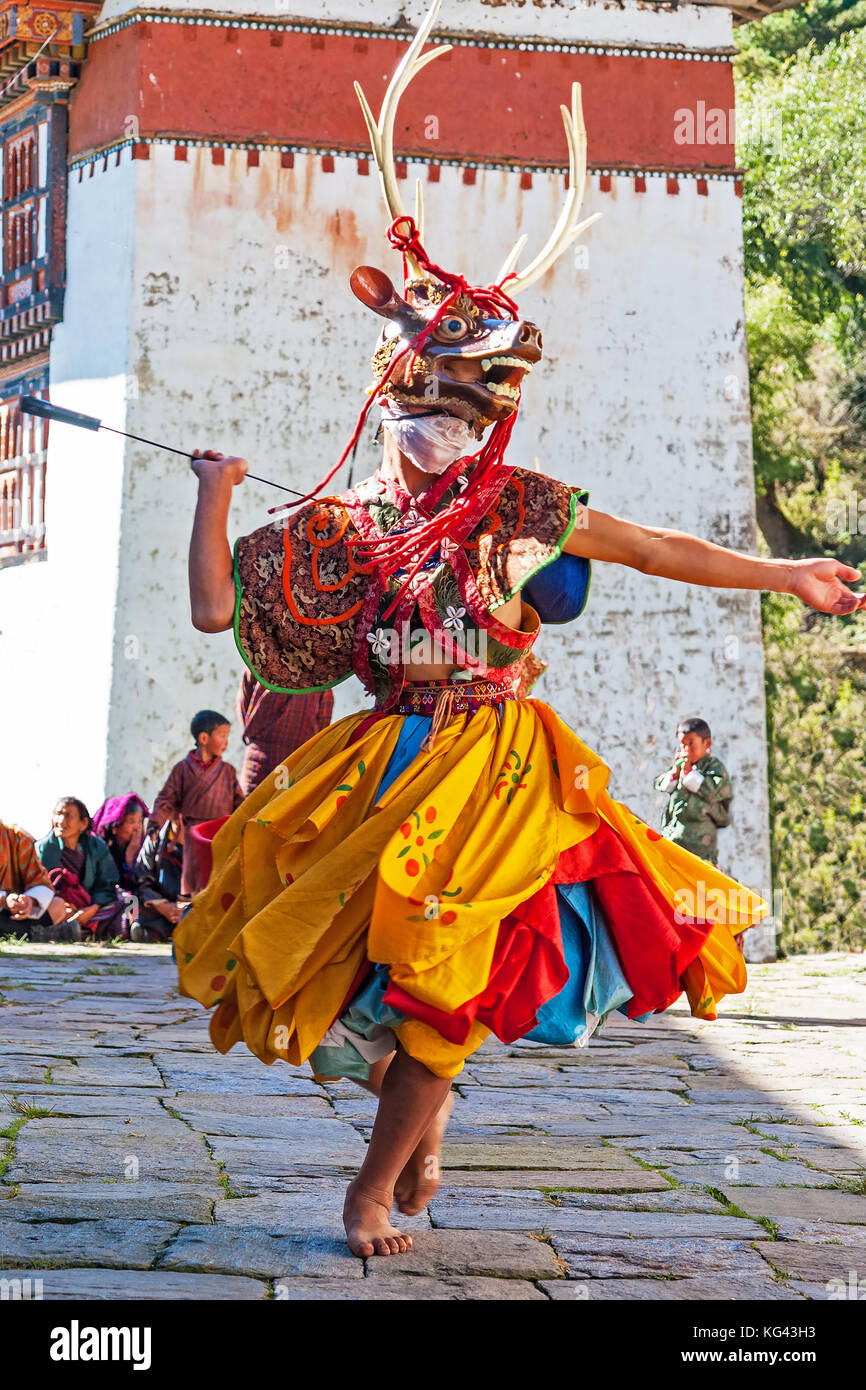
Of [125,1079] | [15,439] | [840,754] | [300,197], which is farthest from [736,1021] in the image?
[840,754]

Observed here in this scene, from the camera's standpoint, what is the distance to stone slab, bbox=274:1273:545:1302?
2.79 m

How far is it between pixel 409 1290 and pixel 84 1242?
0.65m

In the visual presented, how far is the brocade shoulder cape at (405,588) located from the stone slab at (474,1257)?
1.04m

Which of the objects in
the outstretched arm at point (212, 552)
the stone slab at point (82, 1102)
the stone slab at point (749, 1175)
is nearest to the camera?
the outstretched arm at point (212, 552)

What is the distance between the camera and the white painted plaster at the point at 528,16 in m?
10.8

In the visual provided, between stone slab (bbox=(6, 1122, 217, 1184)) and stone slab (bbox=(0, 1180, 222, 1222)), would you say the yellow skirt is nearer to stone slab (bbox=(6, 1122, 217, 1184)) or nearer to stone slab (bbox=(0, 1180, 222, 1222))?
stone slab (bbox=(0, 1180, 222, 1222))

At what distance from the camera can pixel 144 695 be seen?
10.6m

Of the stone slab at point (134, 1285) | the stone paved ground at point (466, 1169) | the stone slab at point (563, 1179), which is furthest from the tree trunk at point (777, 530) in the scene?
the stone slab at point (134, 1285)

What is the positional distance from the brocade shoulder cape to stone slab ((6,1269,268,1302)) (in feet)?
3.75

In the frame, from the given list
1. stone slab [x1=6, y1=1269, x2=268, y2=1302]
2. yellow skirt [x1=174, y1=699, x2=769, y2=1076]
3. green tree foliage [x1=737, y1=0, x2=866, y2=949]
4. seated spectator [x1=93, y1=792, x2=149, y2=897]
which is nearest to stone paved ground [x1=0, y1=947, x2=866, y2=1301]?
stone slab [x1=6, y1=1269, x2=268, y2=1302]

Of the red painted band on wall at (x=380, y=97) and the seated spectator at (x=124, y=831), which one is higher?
the red painted band on wall at (x=380, y=97)

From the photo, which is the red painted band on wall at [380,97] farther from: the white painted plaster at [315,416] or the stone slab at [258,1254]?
the stone slab at [258,1254]

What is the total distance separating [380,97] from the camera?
1102 centimetres

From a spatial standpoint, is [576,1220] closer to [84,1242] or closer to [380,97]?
[84,1242]
